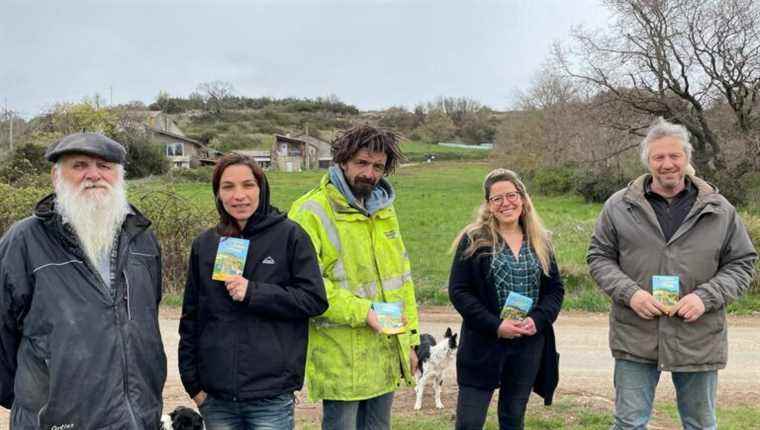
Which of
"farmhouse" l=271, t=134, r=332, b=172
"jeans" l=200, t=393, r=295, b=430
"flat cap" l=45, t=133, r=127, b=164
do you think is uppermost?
"farmhouse" l=271, t=134, r=332, b=172

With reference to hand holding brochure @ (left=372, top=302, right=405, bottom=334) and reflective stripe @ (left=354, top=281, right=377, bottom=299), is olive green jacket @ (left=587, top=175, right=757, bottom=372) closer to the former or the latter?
hand holding brochure @ (left=372, top=302, right=405, bottom=334)

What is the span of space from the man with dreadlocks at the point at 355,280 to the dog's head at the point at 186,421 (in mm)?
1010

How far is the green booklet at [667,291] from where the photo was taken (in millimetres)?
3795

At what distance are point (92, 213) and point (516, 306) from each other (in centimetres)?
235

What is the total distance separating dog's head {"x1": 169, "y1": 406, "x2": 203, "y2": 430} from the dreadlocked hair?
196 centimetres

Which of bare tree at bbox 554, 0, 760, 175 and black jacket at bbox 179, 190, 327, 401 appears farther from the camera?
bare tree at bbox 554, 0, 760, 175

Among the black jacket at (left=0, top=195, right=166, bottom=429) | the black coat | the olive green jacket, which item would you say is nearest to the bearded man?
the black jacket at (left=0, top=195, right=166, bottom=429)

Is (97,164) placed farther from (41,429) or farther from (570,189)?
(570,189)

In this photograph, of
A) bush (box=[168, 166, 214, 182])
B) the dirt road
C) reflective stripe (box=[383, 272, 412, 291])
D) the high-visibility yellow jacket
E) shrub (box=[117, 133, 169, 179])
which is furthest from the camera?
shrub (box=[117, 133, 169, 179])

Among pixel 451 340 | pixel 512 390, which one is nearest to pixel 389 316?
pixel 512 390

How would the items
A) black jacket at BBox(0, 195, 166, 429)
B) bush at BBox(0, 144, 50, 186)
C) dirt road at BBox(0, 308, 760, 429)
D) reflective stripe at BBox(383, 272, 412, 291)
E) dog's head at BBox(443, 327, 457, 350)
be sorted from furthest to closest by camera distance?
bush at BBox(0, 144, 50, 186) < dog's head at BBox(443, 327, 457, 350) < dirt road at BBox(0, 308, 760, 429) < reflective stripe at BBox(383, 272, 412, 291) < black jacket at BBox(0, 195, 166, 429)

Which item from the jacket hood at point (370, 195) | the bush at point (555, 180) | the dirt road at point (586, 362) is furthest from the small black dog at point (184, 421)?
the bush at point (555, 180)

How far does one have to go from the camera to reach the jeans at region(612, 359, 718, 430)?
13.0ft

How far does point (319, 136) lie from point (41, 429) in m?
74.8
